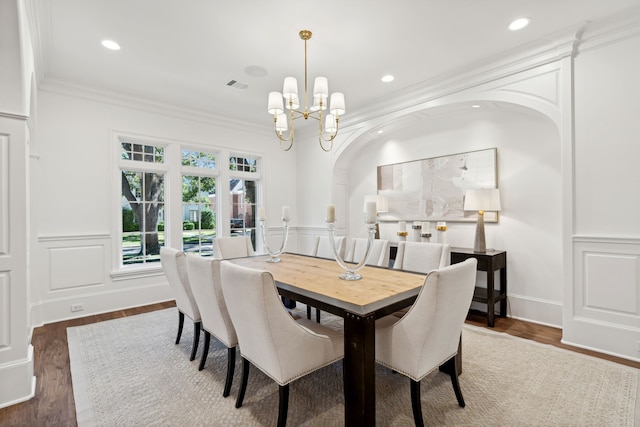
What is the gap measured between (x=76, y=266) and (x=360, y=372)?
12.5 ft

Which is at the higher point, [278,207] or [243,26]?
[243,26]

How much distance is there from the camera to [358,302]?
165 centimetres

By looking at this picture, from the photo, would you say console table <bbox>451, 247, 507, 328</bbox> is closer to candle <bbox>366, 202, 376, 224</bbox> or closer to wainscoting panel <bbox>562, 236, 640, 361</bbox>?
wainscoting panel <bbox>562, 236, 640, 361</bbox>

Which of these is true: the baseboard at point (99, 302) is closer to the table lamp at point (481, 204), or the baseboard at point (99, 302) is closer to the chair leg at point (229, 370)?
the chair leg at point (229, 370)

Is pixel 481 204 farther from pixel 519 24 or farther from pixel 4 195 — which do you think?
pixel 4 195

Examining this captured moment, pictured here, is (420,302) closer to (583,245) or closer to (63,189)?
(583,245)

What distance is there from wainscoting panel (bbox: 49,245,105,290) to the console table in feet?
14.1

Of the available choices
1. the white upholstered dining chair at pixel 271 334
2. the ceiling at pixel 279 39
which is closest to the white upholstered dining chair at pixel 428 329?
the white upholstered dining chair at pixel 271 334

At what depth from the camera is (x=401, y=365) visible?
5.43 ft

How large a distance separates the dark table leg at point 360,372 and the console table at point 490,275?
2259mm

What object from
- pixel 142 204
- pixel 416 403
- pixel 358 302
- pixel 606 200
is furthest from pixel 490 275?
pixel 142 204

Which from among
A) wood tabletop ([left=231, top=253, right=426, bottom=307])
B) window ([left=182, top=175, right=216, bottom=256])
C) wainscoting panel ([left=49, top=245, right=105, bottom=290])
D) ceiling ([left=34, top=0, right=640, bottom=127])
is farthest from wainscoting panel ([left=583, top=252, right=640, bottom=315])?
wainscoting panel ([left=49, top=245, right=105, bottom=290])

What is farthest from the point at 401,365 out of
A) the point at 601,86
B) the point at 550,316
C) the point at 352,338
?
the point at 601,86

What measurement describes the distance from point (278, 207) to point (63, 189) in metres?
3.07
